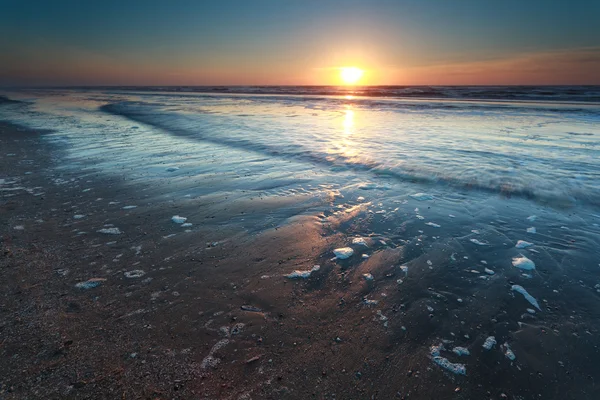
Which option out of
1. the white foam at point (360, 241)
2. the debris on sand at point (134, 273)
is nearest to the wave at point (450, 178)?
the white foam at point (360, 241)

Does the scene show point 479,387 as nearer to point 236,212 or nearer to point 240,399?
point 240,399

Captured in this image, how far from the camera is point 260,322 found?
2.93 m

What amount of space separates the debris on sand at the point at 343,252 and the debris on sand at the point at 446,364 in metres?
1.64

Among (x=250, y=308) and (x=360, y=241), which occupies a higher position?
(x=360, y=241)

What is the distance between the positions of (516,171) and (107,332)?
9283 mm

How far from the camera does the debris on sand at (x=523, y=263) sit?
3881 millimetres

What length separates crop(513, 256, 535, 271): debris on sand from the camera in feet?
12.7

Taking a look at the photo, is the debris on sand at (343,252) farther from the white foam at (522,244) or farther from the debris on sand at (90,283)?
the debris on sand at (90,283)

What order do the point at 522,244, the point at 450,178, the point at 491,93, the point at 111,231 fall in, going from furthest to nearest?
1. the point at 491,93
2. the point at 450,178
3. the point at 111,231
4. the point at 522,244

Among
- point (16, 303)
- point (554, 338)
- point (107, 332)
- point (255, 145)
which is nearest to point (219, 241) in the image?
point (107, 332)

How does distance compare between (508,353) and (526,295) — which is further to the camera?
(526,295)

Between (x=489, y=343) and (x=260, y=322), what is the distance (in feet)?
7.12

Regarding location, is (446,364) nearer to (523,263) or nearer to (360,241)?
(360,241)

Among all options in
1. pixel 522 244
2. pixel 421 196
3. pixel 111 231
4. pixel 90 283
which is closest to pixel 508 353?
pixel 522 244
